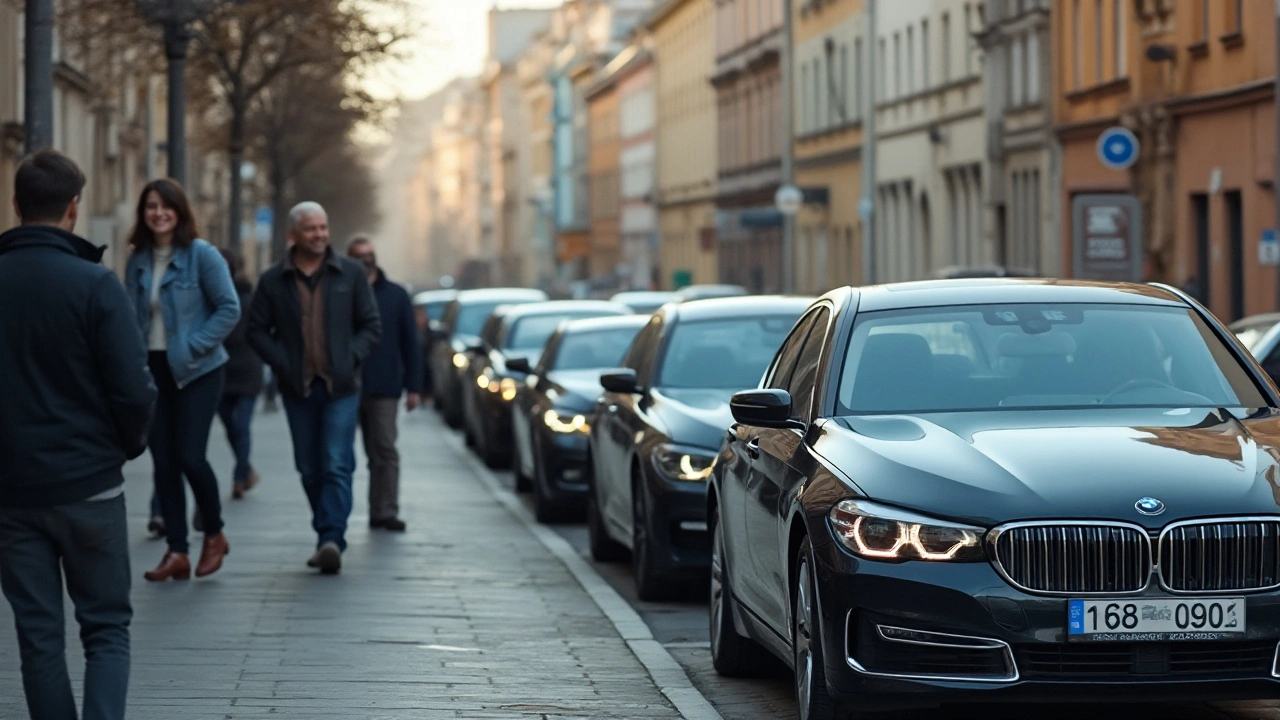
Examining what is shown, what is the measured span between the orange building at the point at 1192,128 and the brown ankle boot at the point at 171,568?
18.3 m

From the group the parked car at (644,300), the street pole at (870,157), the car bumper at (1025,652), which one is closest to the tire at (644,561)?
the car bumper at (1025,652)

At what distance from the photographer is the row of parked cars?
6.65 metres

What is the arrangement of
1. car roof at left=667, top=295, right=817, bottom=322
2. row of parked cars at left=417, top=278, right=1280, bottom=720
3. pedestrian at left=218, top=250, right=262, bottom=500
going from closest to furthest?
row of parked cars at left=417, top=278, right=1280, bottom=720
car roof at left=667, top=295, right=817, bottom=322
pedestrian at left=218, top=250, right=262, bottom=500

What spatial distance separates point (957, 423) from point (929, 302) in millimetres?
858

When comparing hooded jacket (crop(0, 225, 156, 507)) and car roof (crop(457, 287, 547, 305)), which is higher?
car roof (crop(457, 287, 547, 305))

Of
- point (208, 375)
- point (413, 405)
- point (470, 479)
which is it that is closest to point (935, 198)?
point (470, 479)

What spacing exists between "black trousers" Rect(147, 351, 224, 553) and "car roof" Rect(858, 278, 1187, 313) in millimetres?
4271

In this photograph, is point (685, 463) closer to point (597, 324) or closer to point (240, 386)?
point (240, 386)

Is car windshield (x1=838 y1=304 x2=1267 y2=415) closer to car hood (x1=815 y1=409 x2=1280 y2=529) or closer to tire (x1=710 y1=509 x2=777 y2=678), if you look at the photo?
car hood (x1=815 y1=409 x2=1280 y2=529)

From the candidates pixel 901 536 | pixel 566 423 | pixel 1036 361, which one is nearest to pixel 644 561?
pixel 1036 361

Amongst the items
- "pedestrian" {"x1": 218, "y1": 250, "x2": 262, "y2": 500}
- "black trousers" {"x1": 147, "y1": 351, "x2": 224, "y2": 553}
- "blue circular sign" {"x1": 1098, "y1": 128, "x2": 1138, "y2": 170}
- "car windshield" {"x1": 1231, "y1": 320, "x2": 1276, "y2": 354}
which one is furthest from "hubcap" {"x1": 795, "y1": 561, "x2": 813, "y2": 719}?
Result: "blue circular sign" {"x1": 1098, "y1": 128, "x2": 1138, "y2": 170}

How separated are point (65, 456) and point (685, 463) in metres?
5.71

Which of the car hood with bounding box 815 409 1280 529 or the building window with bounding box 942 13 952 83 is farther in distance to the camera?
the building window with bounding box 942 13 952 83

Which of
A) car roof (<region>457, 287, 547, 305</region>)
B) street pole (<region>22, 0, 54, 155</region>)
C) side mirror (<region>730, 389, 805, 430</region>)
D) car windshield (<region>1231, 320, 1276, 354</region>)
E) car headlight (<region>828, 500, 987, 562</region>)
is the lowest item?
car headlight (<region>828, 500, 987, 562</region>)
